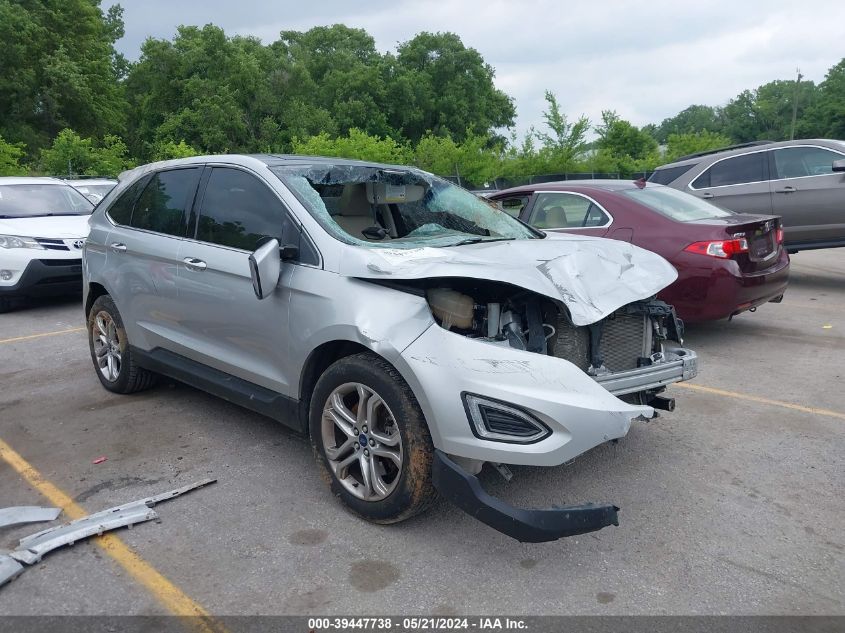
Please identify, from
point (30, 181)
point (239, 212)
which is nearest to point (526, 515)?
point (239, 212)

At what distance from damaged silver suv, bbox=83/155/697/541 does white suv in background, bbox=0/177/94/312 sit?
4.80m

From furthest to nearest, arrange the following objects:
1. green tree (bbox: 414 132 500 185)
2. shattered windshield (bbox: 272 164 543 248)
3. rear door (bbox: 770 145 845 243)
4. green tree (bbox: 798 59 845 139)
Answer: green tree (bbox: 798 59 845 139) → green tree (bbox: 414 132 500 185) → rear door (bbox: 770 145 845 243) → shattered windshield (bbox: 272 164 543 248)

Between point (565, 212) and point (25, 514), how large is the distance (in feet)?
17.5

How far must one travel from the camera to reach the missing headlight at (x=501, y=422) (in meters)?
2.88

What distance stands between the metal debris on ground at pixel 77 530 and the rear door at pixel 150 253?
1.28 m

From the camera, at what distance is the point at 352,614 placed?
2.68m

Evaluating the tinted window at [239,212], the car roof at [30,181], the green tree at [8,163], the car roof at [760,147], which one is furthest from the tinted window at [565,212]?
the green tree at [8,163]

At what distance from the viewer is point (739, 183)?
32.2 feet

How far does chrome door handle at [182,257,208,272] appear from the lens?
4.18m

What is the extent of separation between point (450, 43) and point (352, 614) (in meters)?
65.3

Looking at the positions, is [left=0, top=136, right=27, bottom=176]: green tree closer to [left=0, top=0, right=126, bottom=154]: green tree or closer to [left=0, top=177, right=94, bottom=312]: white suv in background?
[left=0, top=177, right=94, bottom=312]: white suv in background

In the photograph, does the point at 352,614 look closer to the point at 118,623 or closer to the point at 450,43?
the point at 118,623

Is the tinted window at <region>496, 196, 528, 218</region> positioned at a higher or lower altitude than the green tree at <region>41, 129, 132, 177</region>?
lower

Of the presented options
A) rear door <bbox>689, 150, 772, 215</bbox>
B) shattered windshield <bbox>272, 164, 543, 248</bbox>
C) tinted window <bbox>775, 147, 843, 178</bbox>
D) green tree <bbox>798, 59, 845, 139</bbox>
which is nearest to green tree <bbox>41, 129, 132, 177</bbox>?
rear door <bbox>689, 150, 772, 215</bbox>
